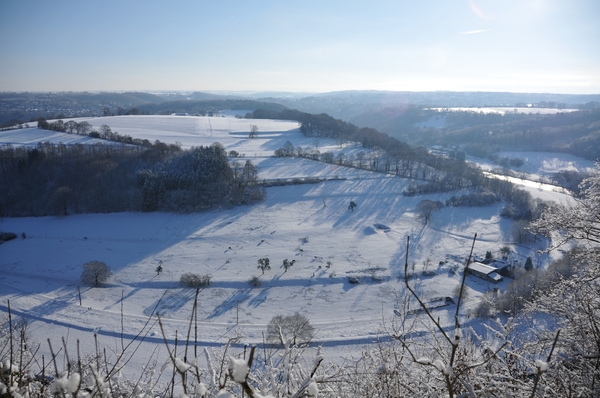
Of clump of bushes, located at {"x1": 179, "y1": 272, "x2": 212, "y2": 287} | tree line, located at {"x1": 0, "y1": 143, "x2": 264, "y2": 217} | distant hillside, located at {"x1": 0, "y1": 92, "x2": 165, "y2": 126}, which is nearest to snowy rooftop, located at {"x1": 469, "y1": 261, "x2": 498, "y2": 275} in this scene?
clump of bushes, located at {"x1": 179, "y1": 272, "x2": 212, "y2": 287}

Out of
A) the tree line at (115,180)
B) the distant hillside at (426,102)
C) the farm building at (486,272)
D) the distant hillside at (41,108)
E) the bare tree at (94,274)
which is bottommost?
the farm building at (486,272)

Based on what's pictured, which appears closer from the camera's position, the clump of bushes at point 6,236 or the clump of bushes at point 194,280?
the clump of bushes at point 194,280

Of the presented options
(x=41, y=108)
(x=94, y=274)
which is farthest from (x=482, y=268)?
(x=41, y=108)

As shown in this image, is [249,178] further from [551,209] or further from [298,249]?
[551,209]

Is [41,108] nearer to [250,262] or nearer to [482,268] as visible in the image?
[250,262]

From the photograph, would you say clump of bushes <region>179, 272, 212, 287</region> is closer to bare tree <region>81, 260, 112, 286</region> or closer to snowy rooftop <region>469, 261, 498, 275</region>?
bare tree <region>81, 260, 112, 286</region>

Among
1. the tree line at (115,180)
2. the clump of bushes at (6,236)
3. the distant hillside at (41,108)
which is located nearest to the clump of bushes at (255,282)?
the tree line at (115,180)

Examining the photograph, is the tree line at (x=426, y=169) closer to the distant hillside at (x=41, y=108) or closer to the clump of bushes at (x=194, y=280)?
the clump of bushes at (x=194, y=280)
